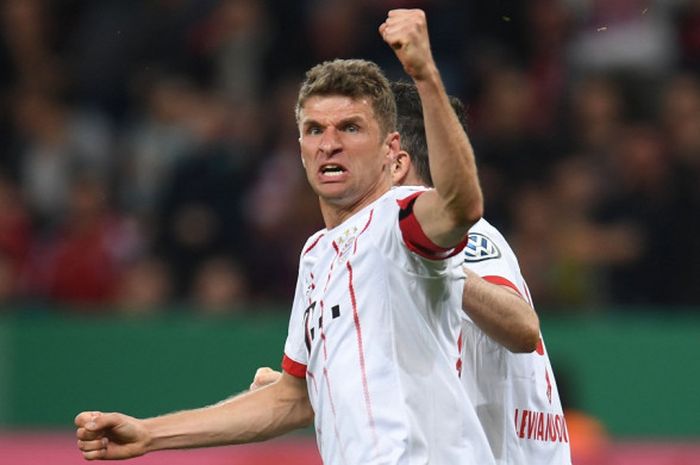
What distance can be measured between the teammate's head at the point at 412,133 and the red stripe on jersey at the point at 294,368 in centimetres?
67

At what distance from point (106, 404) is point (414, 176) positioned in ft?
18.4

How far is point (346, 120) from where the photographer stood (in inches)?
177

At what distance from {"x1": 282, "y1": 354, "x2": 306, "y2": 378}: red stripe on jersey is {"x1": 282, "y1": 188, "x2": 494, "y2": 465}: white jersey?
1.76ft

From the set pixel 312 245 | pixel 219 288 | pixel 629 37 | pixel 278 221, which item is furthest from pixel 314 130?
pixel 629 37

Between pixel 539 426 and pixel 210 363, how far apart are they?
18.3ft

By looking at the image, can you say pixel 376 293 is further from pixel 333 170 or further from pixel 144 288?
pixel 144 288

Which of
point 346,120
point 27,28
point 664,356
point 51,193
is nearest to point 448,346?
point 346,120

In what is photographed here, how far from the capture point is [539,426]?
506 centimetres

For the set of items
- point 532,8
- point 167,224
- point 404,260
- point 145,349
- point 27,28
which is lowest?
point 404,260

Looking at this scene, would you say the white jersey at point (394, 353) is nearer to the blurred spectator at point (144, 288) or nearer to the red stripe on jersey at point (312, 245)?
the red stripe on jersey at point (312, 245)

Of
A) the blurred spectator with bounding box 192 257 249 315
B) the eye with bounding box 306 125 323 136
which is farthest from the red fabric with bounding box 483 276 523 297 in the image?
the blurred spectator with bounding box 192 257 249 315

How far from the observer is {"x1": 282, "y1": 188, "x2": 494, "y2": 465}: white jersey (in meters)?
4.32

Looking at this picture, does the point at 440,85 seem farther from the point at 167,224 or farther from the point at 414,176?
the point at 167,224

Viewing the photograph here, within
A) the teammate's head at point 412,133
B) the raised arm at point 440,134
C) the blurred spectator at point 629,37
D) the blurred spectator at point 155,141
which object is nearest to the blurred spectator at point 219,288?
the blurred spectator at point 155,141
